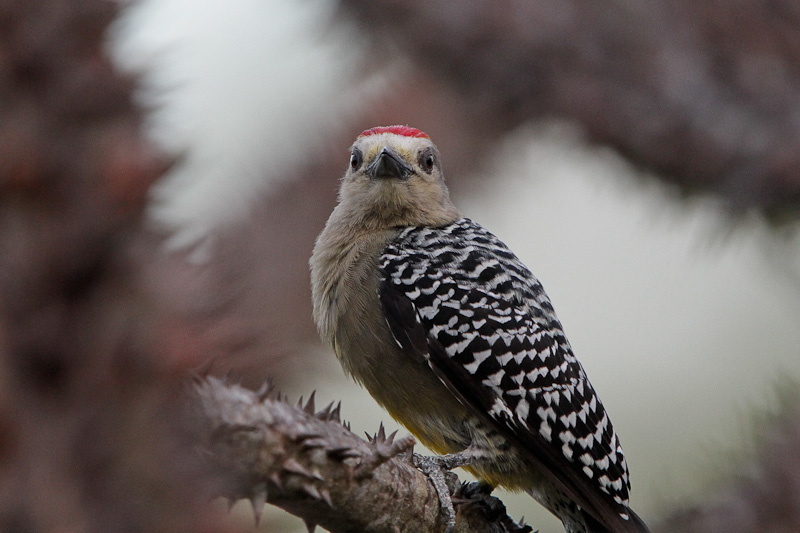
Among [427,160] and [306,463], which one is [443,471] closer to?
[306,463]

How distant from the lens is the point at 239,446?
5.19 feet

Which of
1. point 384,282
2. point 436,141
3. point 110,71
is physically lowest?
point 110,71

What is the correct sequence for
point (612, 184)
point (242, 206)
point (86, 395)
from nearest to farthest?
point (86, 395)
point (242, 206)
point (612, 184)

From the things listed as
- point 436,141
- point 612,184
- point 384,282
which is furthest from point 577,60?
point 384,282

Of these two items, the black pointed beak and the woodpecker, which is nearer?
the woodpecker

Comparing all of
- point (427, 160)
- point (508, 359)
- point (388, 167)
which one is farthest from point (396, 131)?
point (508, 359)

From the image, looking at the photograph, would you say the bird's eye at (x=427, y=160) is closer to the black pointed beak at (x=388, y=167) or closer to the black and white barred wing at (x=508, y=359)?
the black pointed beak at (x=388, y=167)

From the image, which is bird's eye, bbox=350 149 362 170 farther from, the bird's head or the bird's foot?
the bird's foot

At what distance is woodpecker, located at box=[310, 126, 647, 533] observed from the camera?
3.71 meters

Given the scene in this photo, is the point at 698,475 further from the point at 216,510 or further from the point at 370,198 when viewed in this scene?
the point at 216,510

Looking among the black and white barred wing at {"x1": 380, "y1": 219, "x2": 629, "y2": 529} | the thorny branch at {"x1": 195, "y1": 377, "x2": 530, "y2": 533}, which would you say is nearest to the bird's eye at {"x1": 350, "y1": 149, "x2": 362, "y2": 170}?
the black and white barred wing at {"x1": 380, "y1": 219, "x2": 629, "y2": 529}

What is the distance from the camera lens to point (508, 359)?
3863 mm

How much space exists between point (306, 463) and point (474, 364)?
77.9 inches

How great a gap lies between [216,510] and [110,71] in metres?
0.64
